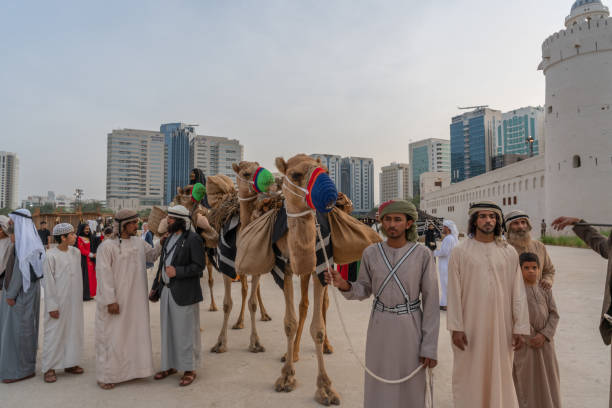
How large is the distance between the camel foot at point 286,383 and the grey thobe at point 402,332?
1250 mm

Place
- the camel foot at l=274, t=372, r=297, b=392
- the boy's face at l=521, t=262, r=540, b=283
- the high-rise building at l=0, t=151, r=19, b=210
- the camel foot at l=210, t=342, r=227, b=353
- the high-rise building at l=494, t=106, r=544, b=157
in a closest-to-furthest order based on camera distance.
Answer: the boy's face at l=521, t=262, r=540, b=283 → the camel foot at l=274, t=372, r=297, b=392 → the camel foot at l=210, t=342, r=227, b=353 → the high-rise building at l=494, t=106, r=544, b=157 → the high-rise building at l=0, t=151, r=19, b=210

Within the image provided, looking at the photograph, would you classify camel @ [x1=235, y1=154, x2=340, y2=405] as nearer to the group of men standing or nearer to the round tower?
the group of men standing

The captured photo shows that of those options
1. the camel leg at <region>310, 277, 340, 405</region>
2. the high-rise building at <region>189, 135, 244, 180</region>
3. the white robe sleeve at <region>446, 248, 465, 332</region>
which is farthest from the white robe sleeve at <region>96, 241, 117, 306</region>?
the high-rise building at <region>189, 135, 244, 180</region>

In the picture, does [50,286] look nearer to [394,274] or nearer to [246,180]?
[246,180]

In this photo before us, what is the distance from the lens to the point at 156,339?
5.07 metres

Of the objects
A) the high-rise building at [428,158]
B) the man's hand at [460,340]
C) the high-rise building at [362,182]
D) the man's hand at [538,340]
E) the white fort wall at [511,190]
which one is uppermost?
the high-rise building at [428,158]

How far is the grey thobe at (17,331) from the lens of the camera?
3705mm

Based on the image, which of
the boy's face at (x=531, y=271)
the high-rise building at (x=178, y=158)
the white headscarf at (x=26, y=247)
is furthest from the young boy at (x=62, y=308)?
the high-rise building at (x=178, y=158)

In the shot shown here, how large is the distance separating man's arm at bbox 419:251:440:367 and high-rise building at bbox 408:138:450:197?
369 ft

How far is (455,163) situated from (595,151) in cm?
7333

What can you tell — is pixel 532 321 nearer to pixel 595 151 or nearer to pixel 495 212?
pixel 495 212

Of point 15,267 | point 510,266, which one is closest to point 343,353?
point 510,266

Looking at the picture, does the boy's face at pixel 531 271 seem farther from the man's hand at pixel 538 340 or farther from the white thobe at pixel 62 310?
the white thobe at pixel 62 310

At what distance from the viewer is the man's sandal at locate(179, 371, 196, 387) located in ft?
11.9
